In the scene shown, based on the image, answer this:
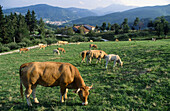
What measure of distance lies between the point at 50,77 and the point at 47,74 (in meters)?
0.26

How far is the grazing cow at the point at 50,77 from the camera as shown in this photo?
281 inches

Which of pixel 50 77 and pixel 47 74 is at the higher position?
pixel 47 74

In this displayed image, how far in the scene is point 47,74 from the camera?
24.1ft

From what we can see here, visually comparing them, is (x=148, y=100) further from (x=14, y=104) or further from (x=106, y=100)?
(x=14, y=104)

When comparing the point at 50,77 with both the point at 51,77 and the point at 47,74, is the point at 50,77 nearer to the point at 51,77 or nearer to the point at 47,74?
the point at 51,77

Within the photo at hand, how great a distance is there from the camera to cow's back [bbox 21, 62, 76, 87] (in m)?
7.13

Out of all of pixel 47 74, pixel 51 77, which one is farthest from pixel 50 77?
pixel 47 74

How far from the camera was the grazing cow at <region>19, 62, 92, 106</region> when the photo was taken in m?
7.13

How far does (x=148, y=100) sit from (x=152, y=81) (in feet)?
9.42

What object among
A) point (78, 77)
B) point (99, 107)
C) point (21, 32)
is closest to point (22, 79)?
point (78, 77)

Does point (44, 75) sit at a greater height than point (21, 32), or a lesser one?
lesser

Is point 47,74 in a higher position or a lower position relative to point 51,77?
higher

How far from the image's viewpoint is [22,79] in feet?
23.8

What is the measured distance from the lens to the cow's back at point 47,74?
7129 millimetres
